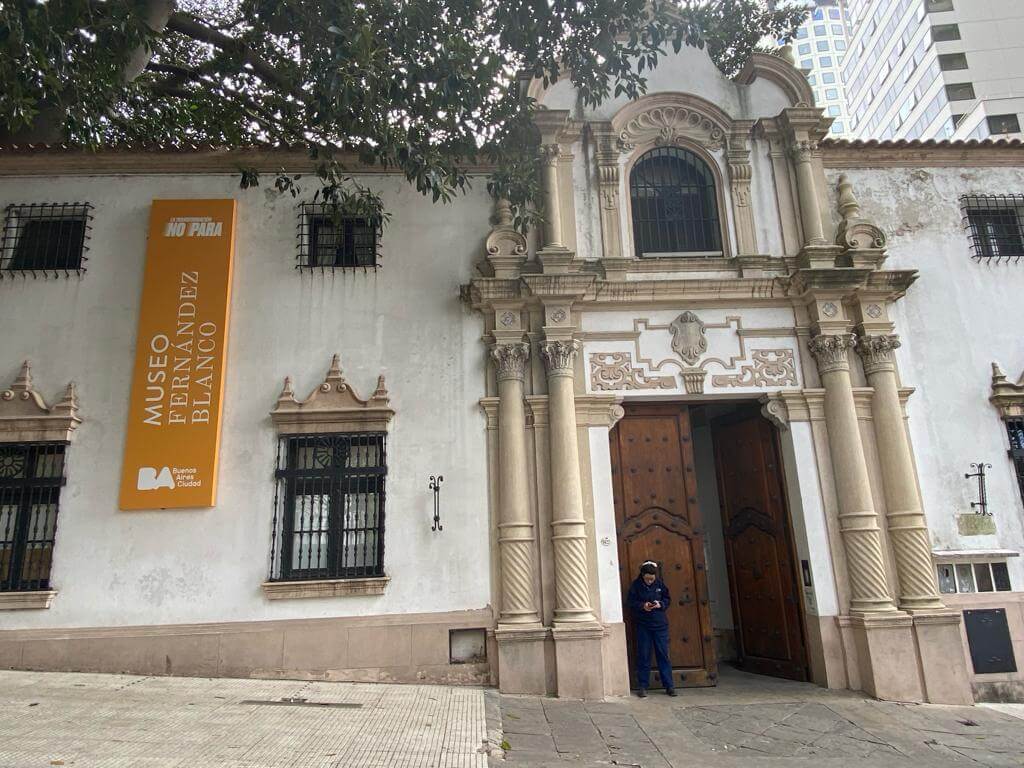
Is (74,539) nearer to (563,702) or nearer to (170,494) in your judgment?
(170,494)

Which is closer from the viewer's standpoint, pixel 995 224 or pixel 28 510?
pixel 28 510

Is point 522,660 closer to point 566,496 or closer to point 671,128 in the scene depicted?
point 566,496

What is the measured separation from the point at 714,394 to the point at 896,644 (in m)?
3.56

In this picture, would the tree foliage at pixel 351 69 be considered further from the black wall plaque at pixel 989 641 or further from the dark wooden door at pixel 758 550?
the black wall plaque at pixel 989 641

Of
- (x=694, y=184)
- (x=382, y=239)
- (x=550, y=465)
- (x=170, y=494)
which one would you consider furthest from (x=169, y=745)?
(x=694, y=184)

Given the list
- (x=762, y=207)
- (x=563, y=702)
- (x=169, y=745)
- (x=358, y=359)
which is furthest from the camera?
(x=762, y=207)

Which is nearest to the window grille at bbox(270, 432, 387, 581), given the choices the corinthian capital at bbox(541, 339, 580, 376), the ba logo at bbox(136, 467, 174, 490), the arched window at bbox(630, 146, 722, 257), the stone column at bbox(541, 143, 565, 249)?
the ba logo at bbox(136, 467, 174, 490)

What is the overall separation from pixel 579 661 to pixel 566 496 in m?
1.86

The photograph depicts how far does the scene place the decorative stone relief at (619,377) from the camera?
30.0 ft

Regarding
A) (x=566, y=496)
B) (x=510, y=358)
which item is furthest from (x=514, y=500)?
(x=510, y=358)

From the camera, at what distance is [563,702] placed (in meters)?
7.70

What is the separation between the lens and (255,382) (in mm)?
9008

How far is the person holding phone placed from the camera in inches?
323

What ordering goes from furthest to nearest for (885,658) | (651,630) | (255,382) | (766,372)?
(766,372) → (255,382) → (651,630) → (885,658)
